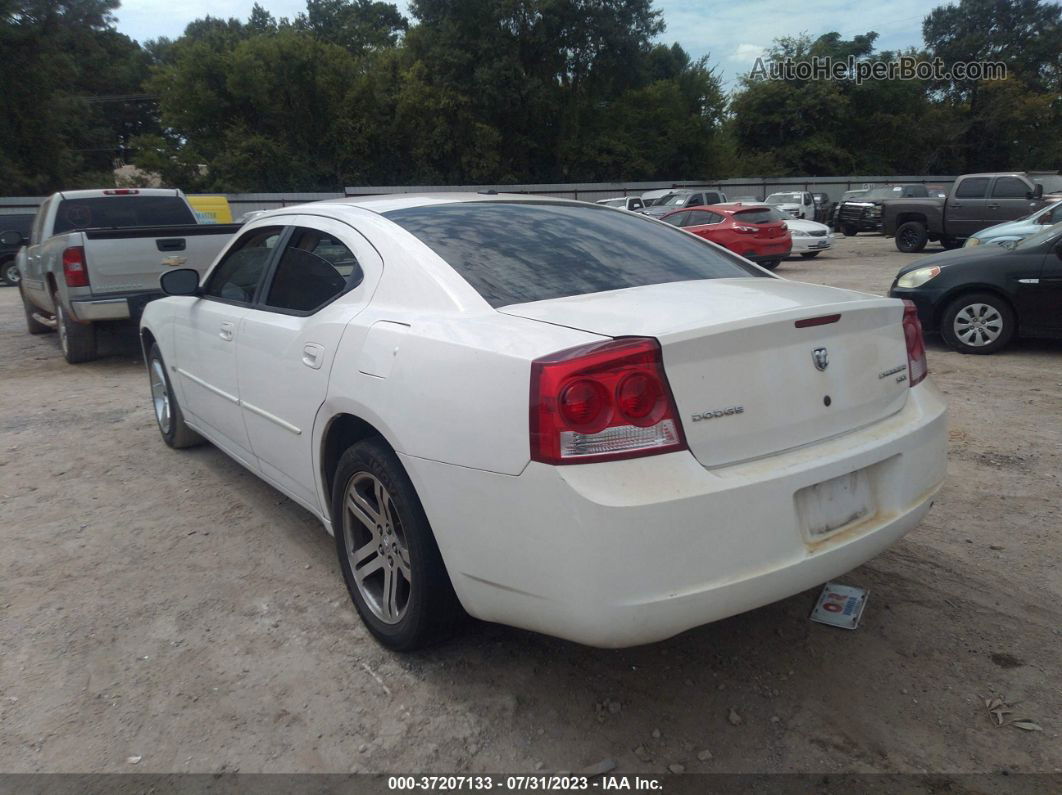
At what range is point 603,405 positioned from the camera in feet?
7.11

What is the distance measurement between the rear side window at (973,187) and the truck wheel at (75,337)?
58.5 feet

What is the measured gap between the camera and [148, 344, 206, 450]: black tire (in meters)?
5.14

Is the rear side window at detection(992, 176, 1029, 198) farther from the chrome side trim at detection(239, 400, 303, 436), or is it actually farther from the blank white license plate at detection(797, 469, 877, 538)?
the chrome side trim at detection(239, 400, 303, 436)

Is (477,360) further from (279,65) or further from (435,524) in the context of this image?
(279,65)

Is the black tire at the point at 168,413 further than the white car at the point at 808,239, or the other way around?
the white car at the point at 808,239

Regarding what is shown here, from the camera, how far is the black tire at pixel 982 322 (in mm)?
7586

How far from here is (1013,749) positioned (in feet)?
7.66

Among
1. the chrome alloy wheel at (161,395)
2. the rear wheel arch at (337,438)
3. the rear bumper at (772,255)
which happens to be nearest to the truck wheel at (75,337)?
the chrome alloy wheel at (161,395)

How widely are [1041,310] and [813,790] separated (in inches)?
265

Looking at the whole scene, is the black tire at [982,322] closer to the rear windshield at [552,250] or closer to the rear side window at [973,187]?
the rear windshield at [552,250]

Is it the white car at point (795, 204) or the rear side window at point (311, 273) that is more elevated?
the white car at point (795, 204)

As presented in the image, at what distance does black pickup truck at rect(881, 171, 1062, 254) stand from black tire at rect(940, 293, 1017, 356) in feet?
38.4

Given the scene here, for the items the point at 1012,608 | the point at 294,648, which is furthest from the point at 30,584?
Result: the point at 1012,608

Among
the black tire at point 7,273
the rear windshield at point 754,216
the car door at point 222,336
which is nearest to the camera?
the car door at point 222,336
